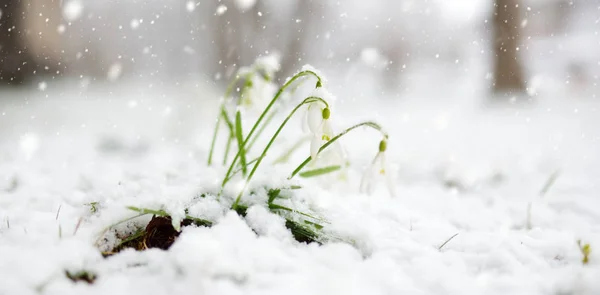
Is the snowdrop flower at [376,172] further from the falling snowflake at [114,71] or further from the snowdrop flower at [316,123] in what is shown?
the falling snowflake at [114,71]

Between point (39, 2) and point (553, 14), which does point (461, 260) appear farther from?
point (553, 14)

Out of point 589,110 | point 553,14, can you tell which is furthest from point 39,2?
point 553,14

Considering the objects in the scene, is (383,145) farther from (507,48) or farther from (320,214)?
(507,48)

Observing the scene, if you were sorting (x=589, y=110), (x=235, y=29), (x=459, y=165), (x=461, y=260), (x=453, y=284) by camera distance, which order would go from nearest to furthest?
(x=453, y=284), (x=461, y=260), (x=459, y=165), (x=589, y=110), (x=235, y=29)

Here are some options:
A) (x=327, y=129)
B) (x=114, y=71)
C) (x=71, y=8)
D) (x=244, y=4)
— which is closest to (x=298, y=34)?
(x=244, y=4)

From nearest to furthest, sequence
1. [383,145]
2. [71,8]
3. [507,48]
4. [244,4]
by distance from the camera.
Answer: [383,145] → [507,48] → [244,4] → [71,8]
